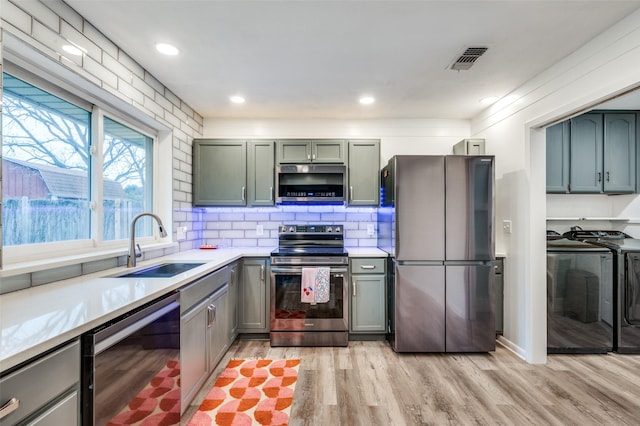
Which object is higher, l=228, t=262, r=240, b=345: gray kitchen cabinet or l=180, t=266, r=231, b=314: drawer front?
l=180, t=266, r=231, b=314: drawer front

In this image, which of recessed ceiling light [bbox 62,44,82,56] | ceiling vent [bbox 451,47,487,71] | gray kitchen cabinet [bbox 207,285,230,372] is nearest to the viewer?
recessed ceiling light [bbox 62,44,82,56]

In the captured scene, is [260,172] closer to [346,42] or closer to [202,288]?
[202,288]

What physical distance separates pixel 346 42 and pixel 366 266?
6.52 feet

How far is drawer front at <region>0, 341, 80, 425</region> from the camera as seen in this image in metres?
0.75

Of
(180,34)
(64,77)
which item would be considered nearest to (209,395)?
(64,77)

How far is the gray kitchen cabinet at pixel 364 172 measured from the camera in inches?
128

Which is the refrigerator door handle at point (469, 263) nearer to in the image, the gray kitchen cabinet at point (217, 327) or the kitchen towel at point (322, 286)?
the kitchen towel at point (322, 286)

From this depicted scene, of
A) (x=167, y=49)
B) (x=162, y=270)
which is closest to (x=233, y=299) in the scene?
(x=162, y=270)

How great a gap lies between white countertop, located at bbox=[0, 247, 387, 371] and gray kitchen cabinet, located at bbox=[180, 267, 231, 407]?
15cm

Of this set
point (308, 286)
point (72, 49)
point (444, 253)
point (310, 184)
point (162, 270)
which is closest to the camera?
point (72, 49)

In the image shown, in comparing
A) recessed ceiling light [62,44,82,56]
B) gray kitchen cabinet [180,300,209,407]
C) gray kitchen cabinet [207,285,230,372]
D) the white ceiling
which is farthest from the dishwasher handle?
the white ceiling

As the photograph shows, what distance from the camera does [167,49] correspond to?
203 centimetres

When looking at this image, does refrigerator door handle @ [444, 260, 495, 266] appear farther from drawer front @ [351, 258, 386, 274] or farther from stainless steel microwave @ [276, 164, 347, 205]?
stainless steel microwave @ [276, 164, 347, 205]

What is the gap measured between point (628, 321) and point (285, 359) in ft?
A: 10.3
